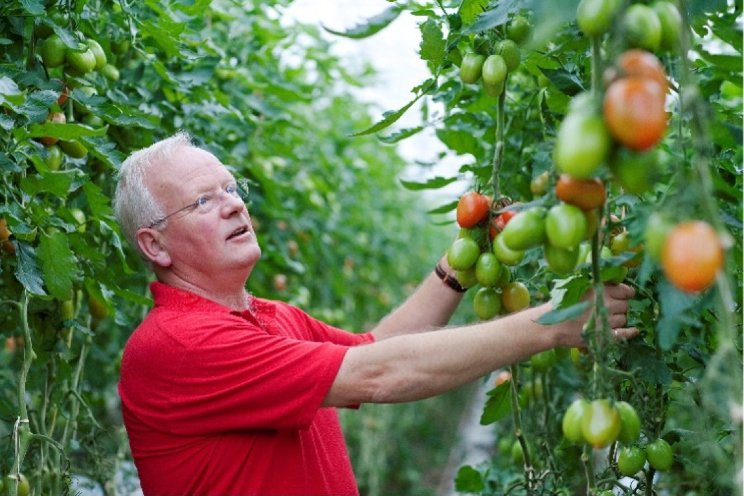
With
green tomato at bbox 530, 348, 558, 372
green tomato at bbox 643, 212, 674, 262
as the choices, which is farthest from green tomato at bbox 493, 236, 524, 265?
green tomato at bbox 530, 348, 558, 372

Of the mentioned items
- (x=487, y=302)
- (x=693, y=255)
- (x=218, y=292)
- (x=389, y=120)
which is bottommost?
(x=218, y=292)

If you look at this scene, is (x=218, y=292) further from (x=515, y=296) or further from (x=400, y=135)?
(x=515, y=296)

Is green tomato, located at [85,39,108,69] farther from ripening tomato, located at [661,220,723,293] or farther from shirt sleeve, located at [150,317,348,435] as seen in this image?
ripening tomato, located at [661,220,723,293]

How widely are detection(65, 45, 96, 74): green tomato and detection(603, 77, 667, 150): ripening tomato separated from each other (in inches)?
50.6

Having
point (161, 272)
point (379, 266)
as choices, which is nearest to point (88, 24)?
point (161, 272)

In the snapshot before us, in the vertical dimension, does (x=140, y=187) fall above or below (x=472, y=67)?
below

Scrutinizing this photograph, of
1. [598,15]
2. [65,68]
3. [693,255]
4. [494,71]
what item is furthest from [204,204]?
[693,255]

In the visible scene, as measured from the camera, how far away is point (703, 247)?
0.89 metres

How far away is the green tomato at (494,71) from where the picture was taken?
4.84 ft

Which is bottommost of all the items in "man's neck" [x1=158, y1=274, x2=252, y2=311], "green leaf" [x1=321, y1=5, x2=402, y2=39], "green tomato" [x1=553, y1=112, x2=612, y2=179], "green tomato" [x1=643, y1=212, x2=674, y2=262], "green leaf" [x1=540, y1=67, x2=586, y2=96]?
"man's neck" [x1=158, y1=274, x2=252, y2=311]

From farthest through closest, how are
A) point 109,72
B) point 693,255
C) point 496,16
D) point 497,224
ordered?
point 109,72, point 497,224, point 496,16, point 693,255

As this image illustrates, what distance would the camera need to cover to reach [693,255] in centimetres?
89

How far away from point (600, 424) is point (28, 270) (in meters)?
1.16

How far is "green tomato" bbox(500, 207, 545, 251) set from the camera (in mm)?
1135
